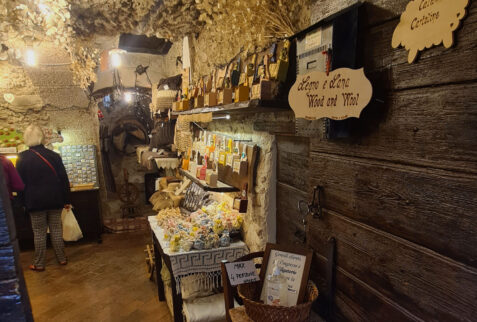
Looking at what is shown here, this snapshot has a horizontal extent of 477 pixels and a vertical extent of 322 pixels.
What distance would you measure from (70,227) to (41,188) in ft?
3.36

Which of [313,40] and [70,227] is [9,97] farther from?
[313,40]

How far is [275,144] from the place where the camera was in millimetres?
2225

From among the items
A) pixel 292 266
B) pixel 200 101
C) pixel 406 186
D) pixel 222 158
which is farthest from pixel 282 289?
pixel 200 101

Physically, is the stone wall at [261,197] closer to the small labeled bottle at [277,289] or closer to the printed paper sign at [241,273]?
the printed paper sign at [241,273]

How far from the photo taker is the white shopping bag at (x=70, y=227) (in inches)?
187

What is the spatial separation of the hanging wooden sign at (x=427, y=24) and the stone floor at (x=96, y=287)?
10.7 ft

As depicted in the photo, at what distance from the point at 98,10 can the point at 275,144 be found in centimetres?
270

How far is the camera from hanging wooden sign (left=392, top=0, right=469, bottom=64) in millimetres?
837

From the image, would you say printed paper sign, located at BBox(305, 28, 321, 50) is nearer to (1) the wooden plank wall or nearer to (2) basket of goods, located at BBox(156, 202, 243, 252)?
(1) the wooden plank wall

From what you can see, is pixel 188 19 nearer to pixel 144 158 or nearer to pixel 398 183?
pixel 144 158

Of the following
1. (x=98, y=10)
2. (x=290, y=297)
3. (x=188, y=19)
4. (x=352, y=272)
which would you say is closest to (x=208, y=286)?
(x=290, y=297)

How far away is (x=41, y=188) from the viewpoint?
13.3ft

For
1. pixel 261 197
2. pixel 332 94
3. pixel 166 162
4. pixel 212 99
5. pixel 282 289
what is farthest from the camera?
pixel 166 162

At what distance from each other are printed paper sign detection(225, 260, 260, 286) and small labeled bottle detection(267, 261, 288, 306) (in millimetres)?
118
